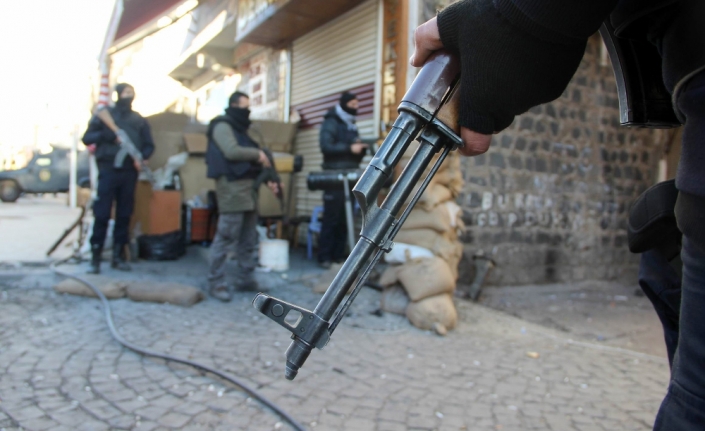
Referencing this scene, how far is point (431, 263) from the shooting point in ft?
15.2

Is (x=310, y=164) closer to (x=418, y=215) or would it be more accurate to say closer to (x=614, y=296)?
(x=418, y=215)

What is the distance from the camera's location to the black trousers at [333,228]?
6.39 metres

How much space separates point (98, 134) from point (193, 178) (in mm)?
2229

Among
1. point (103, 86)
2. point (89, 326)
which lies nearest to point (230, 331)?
point (89, 326)

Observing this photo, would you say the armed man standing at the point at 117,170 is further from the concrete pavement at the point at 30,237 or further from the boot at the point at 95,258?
the concrete pavement at the point at 30,237

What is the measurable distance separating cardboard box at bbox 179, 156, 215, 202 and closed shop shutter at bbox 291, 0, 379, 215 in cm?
143

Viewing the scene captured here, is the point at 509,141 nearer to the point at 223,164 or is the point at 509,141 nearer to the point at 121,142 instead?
the point at 223,164

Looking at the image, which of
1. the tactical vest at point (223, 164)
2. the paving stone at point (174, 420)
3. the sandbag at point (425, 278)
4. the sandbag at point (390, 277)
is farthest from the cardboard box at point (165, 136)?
the paving stone at point (174, 420)

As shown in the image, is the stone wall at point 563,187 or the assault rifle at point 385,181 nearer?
the assault rifle at point 385,181

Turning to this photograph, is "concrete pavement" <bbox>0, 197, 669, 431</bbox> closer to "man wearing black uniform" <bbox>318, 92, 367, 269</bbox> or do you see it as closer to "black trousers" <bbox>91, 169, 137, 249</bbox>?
"black trousers" <bbox>91, 169, 137, 249</bbox>

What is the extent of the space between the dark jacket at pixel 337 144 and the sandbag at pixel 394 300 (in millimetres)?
1899

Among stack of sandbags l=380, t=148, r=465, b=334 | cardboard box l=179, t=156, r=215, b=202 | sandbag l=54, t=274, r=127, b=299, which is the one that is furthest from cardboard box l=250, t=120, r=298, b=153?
sandbag l=54, t=274, r=127, b=299

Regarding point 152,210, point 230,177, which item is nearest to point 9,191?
point 152,210

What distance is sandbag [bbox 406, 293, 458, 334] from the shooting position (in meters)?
4.36
